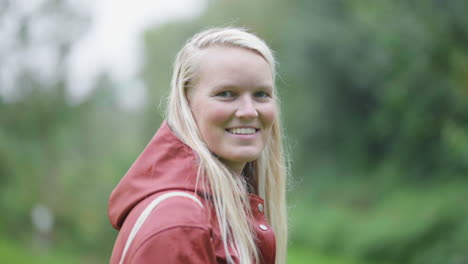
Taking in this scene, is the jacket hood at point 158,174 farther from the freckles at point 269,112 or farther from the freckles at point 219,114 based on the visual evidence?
the freckles at point 269,112

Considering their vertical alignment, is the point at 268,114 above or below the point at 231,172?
above

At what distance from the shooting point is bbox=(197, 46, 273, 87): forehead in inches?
86.3

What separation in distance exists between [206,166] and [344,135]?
19957mm

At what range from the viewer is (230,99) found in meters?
2.22

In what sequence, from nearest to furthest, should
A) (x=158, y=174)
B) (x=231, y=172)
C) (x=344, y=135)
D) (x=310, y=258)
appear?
(x=158, y=174), (x=231, y=172), (x=310, y=258), (x=344, y=135)

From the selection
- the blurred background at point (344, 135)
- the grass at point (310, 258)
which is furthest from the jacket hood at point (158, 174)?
the grass at point (310, 258)

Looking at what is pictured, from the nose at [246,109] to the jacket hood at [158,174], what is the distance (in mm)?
A: 251

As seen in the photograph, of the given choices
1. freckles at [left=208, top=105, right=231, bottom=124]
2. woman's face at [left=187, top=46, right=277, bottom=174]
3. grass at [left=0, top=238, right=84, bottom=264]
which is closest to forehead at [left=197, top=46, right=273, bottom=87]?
woman's face at [left=187, top=46, right=277, bottom=174]

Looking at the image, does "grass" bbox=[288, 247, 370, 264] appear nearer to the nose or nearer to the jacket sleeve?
the nose

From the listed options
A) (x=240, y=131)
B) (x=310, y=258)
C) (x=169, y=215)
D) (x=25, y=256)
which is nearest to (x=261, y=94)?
(x=240, y=131)

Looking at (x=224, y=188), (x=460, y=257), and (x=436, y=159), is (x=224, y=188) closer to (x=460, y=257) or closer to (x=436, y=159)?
(x=460, y=257)

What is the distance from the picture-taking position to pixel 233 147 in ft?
7.34

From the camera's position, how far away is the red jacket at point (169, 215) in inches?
71.2

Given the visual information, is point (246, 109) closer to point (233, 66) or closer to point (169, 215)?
point (233, 66)
